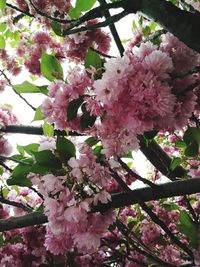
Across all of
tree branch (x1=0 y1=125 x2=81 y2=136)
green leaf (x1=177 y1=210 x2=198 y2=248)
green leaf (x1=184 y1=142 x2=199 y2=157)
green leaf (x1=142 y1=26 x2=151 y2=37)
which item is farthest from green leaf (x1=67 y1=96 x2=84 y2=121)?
green leaf (x1=142 y1=26 x2=151 y2=37)

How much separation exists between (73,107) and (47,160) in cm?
41

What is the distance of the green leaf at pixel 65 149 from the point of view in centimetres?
180

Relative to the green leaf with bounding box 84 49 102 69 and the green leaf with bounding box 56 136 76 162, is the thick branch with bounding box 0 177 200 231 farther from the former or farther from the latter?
the green leaf with bounding box 84 49 102 69

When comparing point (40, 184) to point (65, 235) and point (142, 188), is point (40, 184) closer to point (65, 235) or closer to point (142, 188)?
point (65, 235)

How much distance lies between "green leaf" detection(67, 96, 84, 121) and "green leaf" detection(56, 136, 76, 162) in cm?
26

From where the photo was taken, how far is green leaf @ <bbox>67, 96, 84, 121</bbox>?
1.53m

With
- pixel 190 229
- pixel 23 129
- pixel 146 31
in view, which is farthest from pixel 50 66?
pixel 146 31

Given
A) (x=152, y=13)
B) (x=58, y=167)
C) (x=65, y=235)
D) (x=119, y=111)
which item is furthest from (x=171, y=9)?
(x=65, y=235)

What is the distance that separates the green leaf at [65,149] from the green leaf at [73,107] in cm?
26

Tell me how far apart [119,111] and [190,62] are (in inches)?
15.3

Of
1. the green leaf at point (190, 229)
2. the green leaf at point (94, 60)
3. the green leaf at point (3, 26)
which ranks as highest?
the green leaf at point (3, 26)

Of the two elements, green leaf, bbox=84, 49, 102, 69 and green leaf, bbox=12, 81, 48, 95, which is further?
green leaf, bbox=12, 81, 48, 95

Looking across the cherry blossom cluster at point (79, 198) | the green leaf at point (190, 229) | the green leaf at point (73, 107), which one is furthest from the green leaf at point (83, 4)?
the green leaf at point (190, 229)

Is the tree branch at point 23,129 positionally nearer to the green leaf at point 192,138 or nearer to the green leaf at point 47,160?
the green leaf at point 47,160
